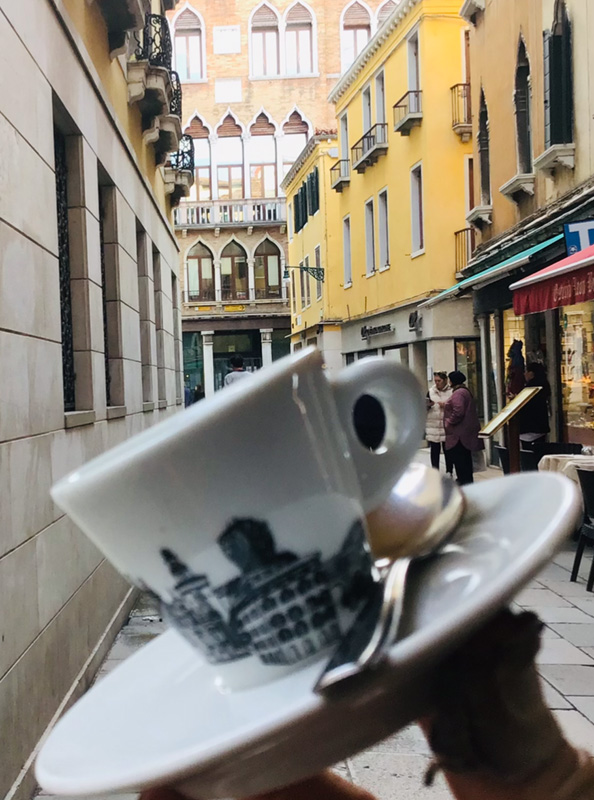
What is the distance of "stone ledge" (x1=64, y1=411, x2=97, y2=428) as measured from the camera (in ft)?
15.0

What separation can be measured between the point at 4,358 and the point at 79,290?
77.3 inches

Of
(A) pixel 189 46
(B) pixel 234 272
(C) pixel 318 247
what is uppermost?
(A) pixel 189 46

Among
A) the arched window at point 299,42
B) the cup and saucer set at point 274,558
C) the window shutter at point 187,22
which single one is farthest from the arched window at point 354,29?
the cup and saucer set at point 274,558

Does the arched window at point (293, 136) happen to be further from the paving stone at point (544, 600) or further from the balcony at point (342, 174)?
the paving stone at point (544, 600)

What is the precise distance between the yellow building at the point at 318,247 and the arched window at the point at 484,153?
13.3m

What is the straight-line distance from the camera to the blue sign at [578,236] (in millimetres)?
8430

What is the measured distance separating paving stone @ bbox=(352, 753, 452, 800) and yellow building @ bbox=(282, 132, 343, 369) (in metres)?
24.6

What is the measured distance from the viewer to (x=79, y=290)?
533 cm

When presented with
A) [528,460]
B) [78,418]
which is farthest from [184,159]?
[78,418]

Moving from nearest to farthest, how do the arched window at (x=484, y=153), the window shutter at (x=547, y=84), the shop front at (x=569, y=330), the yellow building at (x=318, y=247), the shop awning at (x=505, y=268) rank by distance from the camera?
the shop front at (x=569, y=330)
the shop awning at (x=505, y=268)
the window shutter at (x=547, y=84)
the arched window at (x=484, y=153)
the yellow building at (x=318, y=247)

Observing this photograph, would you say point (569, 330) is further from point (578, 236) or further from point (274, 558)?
point (274, 558)

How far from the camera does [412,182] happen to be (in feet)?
67.9

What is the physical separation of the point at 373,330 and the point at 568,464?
57.1ft

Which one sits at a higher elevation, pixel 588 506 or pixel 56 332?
pixel 56 332
